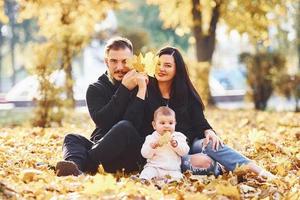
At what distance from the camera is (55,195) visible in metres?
4.08

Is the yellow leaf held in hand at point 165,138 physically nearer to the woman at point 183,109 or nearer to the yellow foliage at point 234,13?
the woman at point 183,109

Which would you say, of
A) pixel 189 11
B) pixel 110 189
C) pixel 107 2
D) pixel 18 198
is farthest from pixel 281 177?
pixel 189 11

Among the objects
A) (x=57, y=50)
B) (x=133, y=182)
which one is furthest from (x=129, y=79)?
(x=57, y=50)

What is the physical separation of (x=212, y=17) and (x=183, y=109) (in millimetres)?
13233

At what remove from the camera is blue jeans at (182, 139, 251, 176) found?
202 inches

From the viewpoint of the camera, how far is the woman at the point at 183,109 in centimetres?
521

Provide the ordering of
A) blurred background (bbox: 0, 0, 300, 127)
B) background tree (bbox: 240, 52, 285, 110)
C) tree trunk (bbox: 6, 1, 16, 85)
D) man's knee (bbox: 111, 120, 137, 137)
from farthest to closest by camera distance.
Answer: tree trunk (bbox: 6, 1, 16, 85), background tree (bbox: 240, 52, 285, 110), blurred background (bbox: 0, 0, 300, 127), man's knee (bbox: 111, 120, 137, 137)

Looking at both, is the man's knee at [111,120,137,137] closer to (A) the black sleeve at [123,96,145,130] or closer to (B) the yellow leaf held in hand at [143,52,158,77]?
(A) the black sleeve at [123,96,145,130]

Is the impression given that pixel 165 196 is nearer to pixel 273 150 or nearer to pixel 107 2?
pixel 273 150

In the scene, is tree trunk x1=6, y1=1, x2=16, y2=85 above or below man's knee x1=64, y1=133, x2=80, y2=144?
above

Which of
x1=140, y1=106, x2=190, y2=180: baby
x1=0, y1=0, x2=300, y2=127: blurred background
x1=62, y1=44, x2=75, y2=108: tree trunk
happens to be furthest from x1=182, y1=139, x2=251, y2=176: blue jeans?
x1=62, y1=44, x2=75, y2=108: tree trunk

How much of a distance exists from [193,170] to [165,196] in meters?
1.10

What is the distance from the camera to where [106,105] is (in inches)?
210

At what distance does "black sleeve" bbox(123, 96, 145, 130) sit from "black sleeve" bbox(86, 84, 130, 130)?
7 centimetres
